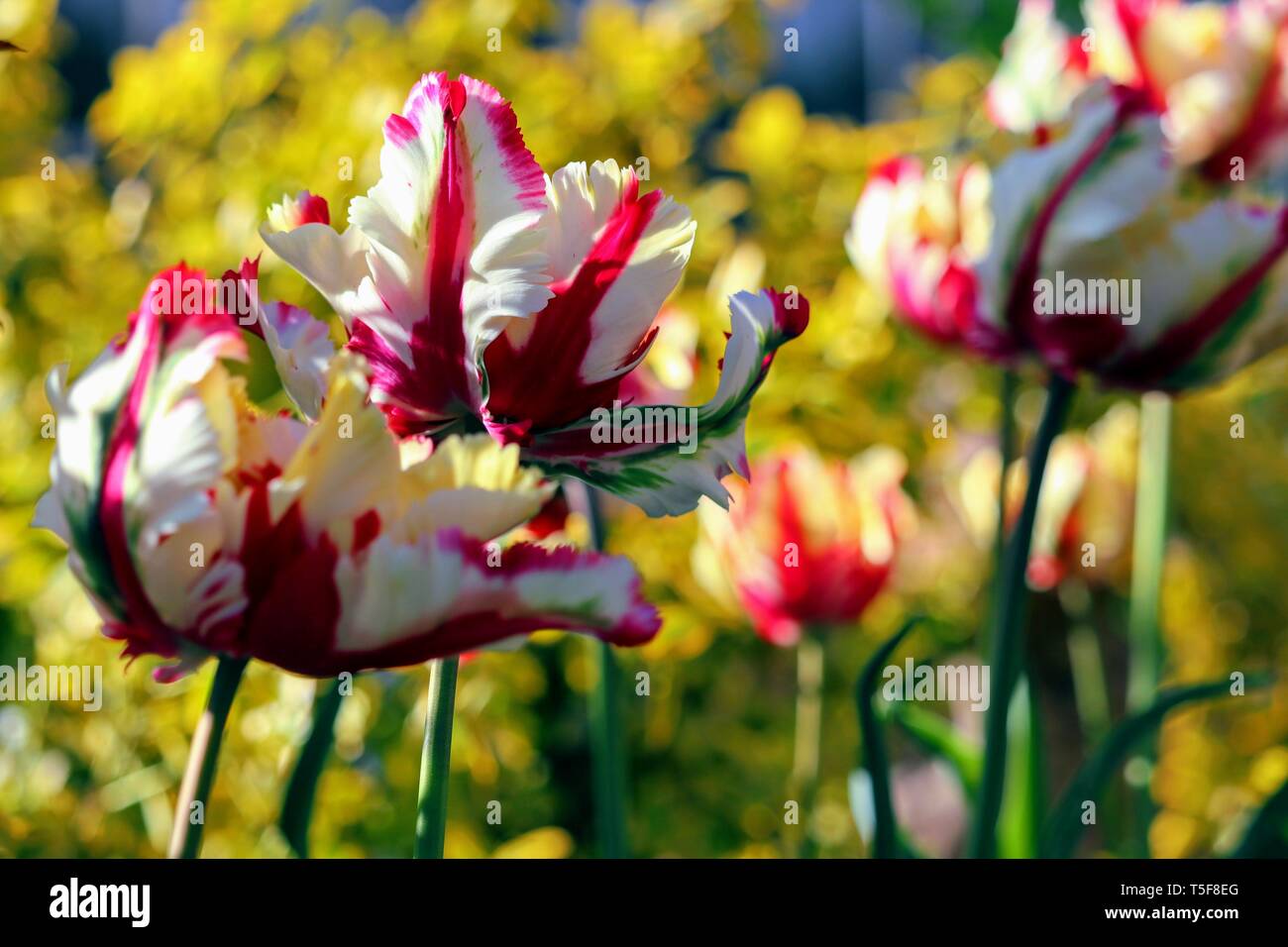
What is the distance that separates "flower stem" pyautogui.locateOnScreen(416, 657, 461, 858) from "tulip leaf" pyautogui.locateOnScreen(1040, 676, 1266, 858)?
0.32 metres

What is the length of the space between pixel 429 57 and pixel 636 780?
1.67ft

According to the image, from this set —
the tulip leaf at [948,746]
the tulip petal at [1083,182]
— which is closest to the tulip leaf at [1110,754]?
the tulip leaf at [948,746]

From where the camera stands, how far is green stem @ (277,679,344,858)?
1.25ft

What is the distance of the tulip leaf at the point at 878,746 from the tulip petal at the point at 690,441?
0.30 feet

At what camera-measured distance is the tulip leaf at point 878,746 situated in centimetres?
38

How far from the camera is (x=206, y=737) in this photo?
0.87ft

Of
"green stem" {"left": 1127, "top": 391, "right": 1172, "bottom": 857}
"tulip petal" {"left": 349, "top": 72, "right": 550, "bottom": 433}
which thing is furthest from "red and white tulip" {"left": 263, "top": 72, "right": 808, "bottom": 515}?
"green stem" {"left": 1127, "top": 391, "right": 1172, "bottom": 857}

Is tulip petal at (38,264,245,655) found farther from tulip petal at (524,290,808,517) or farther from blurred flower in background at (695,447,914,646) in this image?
blurred flower in background at (695,447,914,646)

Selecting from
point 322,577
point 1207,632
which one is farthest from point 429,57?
point 1207,632

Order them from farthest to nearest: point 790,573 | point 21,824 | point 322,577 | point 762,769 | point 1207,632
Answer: point 1207,632 → point 762,769 → point 790,573 → point 21,824 → point 322,577

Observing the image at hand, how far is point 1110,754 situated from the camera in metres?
0.53

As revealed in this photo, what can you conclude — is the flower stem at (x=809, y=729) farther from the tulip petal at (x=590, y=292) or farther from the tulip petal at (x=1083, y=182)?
the tulip petal at (x=590, y=292)

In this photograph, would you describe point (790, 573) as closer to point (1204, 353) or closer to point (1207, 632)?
point (1204, 353)

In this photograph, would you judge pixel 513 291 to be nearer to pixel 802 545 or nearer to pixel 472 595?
pixel 472 595
